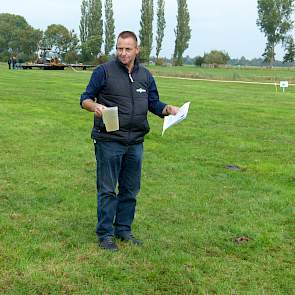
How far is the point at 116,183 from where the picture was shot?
5.29 m

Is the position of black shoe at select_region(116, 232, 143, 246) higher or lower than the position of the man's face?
lower

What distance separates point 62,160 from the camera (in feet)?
31.6

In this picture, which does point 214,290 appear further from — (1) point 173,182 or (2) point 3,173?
(2) point 3,173

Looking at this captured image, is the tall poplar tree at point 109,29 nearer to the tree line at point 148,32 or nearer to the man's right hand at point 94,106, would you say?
the tree line at point 148,32

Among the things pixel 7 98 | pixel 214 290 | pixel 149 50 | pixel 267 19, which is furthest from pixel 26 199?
pixel 267 19

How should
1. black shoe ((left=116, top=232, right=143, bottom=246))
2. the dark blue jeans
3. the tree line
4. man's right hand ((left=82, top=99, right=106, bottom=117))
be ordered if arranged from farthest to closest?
the tree line, black shoe ((left=116, top=232, right=143, bottom=246)), the dark blue jeans, man's right hand ((left=82, top=99, right=106, bottom=117))

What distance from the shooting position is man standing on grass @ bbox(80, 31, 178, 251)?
4949mm

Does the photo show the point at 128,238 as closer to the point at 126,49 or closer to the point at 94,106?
the point at 94,106

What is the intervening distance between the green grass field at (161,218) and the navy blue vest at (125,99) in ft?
3.97

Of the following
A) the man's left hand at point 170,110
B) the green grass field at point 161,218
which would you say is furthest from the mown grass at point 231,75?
the man's left hand at point 170,110

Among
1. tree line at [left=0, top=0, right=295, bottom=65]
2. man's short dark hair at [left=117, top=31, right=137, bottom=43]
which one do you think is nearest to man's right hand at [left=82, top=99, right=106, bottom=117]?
man's short dark hair at [left=117, top=31, right=137, bottom=43]

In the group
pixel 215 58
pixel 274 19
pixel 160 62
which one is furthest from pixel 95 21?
pixel 274 19

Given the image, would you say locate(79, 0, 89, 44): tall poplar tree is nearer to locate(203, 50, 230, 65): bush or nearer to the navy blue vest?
locate(203, 50, 230, 65): bush

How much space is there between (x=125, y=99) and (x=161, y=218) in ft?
6.71
